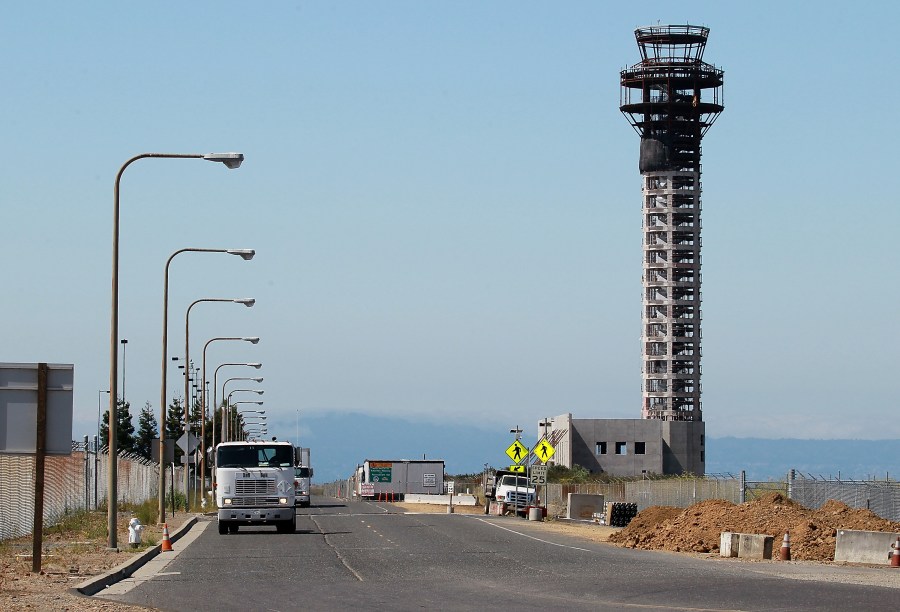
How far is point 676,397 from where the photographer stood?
148 metres

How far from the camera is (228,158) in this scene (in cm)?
3105

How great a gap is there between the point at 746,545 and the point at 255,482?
A: 45.1 feet

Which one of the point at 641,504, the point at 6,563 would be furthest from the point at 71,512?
the point at 641,504

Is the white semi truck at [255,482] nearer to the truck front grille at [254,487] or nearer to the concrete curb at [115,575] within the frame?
the truck front grille at [254,487]

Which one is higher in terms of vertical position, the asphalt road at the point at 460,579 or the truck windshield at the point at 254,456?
the truck windshield at the point at 254,456

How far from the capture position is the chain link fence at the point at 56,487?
3444 centimetres

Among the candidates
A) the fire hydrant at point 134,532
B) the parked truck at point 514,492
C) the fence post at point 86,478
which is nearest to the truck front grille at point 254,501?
the fire hydrant at point 134,532

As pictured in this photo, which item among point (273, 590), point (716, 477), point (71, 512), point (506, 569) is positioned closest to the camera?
point (273, 590)

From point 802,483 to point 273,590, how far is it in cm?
3149

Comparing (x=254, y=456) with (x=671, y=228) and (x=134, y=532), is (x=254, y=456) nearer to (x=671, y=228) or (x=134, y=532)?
(x=134, y=532)

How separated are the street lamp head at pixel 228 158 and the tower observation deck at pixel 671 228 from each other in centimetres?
11868

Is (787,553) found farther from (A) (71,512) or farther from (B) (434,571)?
(A) (71,512)

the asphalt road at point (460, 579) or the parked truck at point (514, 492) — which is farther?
the parked truck at point (514, 492)

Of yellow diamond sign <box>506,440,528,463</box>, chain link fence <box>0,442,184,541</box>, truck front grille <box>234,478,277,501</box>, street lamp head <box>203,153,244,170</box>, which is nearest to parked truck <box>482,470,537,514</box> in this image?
yellow diamond sign <box>506,440,528,463</box>
